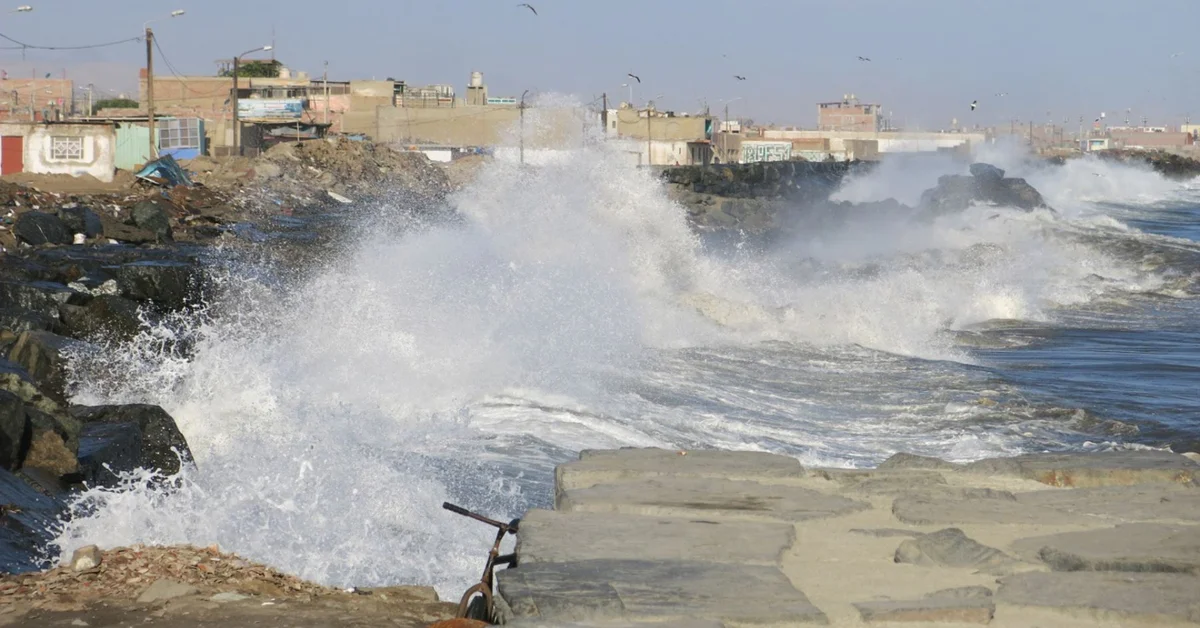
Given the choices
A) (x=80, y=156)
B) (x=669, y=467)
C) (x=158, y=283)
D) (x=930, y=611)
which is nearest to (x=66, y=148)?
(x=80, y=156)

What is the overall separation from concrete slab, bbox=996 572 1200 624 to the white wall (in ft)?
106

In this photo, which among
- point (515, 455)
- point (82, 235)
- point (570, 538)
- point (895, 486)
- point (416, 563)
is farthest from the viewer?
point (82, 235)

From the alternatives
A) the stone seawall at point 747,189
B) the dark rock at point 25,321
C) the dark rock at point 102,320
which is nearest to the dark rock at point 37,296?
the dark rock at point 102,320

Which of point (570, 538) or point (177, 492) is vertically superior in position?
point (570, 538)

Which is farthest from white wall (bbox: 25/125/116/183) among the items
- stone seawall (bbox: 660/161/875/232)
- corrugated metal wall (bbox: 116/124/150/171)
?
stone seawall (bbox: 660/161/875/232)

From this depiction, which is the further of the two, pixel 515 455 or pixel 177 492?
pixel 515 455

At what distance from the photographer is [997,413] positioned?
447 inches

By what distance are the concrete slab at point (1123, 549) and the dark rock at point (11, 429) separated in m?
5.72

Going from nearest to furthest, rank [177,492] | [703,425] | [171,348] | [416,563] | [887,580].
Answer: [887,580] → [416,563] → [177,492] → [703,425] → [171,348]

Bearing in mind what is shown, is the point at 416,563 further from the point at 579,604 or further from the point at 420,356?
the point at 420,356

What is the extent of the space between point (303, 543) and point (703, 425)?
497 cm

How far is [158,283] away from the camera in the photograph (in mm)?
14125

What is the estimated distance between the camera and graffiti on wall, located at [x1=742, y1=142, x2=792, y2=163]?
86.1m

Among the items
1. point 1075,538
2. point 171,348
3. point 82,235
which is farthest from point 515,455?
point 82,235
